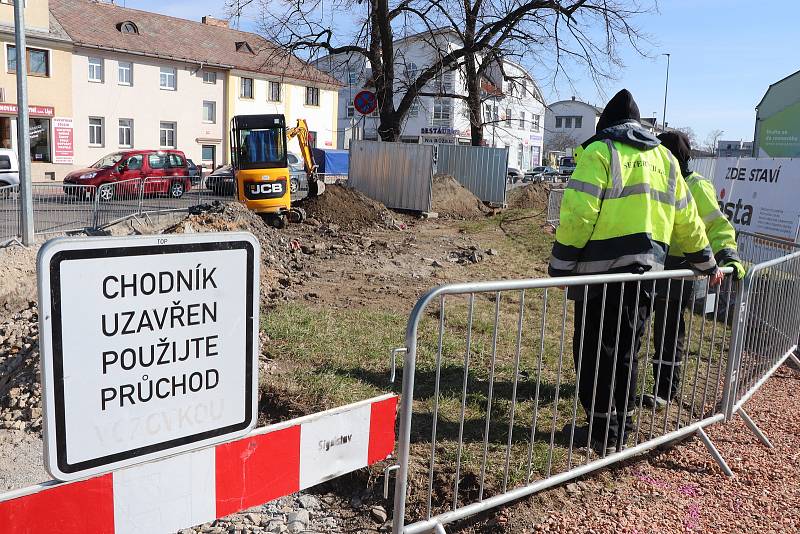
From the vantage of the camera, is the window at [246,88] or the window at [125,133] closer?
the window at [125,133]

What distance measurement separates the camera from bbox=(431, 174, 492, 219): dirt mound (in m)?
21.7

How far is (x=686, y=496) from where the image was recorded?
3.95 m

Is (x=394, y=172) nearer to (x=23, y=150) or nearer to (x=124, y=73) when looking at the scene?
(x=23, y=150)

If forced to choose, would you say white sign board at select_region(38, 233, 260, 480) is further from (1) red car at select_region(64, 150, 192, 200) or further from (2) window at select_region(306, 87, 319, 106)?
(2) window at select_region(306, 87, 319, 106)

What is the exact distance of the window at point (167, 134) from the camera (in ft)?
130

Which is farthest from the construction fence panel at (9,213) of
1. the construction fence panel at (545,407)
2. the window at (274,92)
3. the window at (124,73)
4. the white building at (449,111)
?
the window at (274,92)

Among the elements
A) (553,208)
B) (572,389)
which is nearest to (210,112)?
(553,208)

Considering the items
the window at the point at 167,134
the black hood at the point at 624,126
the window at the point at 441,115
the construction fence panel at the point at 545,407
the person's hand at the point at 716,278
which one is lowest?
the construction fence panel at the point at 545,407

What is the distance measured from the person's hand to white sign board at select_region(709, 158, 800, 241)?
20.9 feet

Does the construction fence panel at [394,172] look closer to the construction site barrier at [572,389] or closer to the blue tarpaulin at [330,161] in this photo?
the construction site barrier at [572,389]

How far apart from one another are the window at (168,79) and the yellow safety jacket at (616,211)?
129 ft

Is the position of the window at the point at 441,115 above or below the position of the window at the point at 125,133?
above

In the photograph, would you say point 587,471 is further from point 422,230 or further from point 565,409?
point 422,230

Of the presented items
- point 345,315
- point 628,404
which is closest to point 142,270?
point 628,404
